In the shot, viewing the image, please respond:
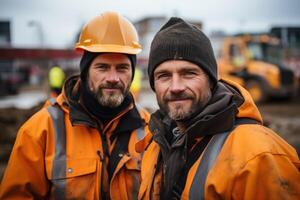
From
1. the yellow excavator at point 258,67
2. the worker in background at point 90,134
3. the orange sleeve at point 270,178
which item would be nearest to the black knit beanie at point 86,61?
the worker in background at point 90,134

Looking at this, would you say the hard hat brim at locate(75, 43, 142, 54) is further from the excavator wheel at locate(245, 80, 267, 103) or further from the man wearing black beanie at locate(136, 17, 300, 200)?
the excavator wheel at locate(245, 80, 267, 103)

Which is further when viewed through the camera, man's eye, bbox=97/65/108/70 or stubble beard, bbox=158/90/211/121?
man's eye, bbox=97/65/108/70

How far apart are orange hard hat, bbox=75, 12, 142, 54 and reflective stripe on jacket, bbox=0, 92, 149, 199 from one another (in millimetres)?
714

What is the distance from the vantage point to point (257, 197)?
173 cm

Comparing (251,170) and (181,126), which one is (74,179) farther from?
(251,170)

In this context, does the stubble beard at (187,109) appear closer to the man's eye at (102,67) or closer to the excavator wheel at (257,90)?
the man's eye at (102,67)

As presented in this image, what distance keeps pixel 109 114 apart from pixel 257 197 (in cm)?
152

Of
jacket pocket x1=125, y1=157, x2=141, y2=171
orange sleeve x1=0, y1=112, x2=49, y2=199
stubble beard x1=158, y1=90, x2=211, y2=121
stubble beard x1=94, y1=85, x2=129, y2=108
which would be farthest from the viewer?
stubble beard x1=94, y1=85, x2=129, y2=108

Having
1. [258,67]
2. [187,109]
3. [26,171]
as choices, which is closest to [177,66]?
[187,109]

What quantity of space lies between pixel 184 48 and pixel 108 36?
1058 mm

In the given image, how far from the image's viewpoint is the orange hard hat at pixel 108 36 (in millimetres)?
3022

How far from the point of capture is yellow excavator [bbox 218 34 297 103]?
47.5 ft

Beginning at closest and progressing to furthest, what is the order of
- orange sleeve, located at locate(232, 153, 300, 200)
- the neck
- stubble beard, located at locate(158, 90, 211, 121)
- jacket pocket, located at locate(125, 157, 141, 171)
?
orange sleeve, located at locate(232, 153, 300, 200), stubble beard, located at locate(158, 90, 211, 121), the neck, jacket pocket, located at locate(125, 157, 141, 171)

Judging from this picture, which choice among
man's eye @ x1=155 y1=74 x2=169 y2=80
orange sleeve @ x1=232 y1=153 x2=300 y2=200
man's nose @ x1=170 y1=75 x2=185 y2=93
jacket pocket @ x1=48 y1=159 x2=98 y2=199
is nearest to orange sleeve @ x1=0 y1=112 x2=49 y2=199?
jacket pocket @ x1=48 y1=159 x2=98 y2=199
